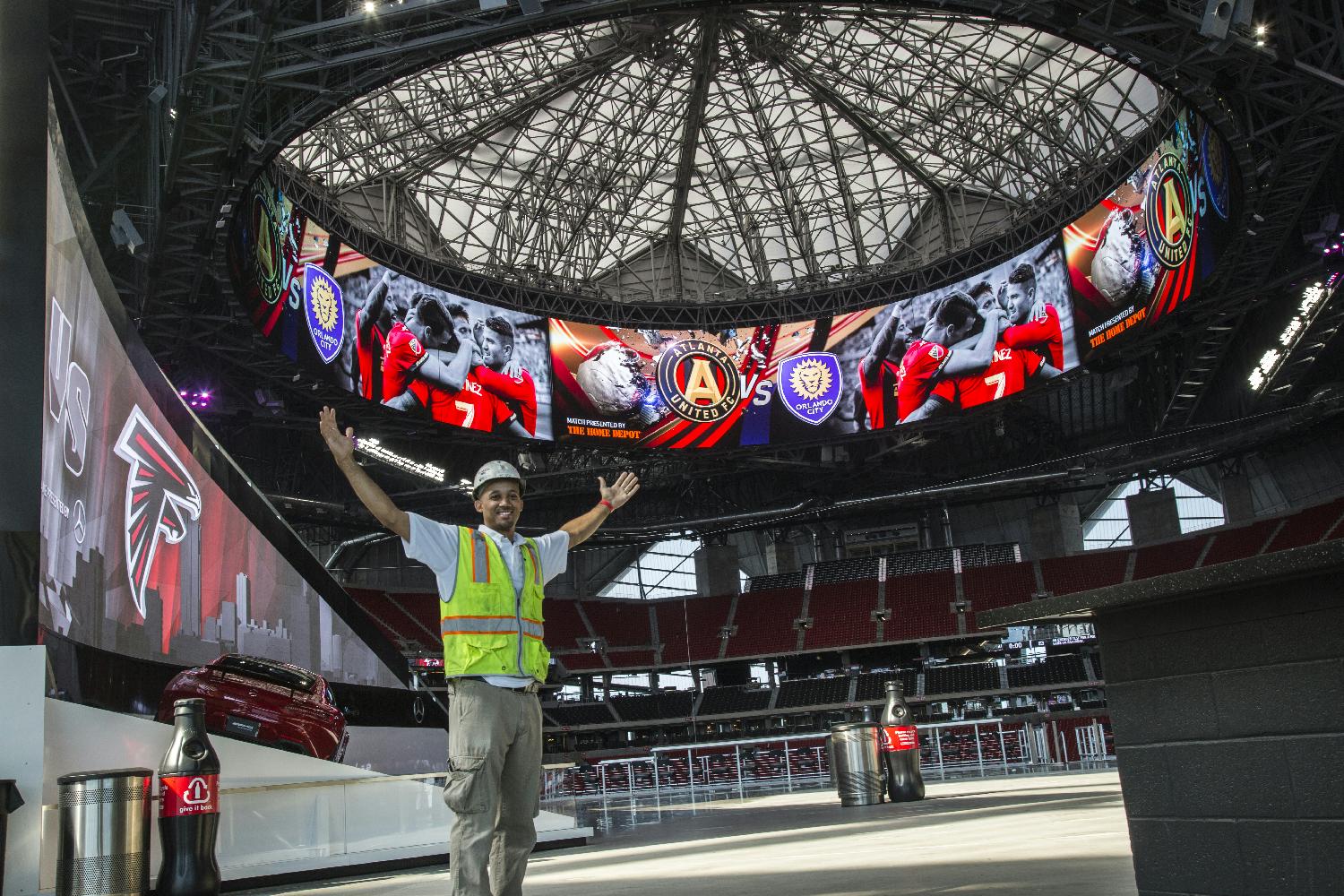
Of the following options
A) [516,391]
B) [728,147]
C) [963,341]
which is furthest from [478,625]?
[963,341]

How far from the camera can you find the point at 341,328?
31.0 metres

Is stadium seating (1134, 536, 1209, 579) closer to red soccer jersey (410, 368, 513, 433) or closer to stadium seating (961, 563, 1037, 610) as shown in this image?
stadium seating (961, 563, 1037, 610)

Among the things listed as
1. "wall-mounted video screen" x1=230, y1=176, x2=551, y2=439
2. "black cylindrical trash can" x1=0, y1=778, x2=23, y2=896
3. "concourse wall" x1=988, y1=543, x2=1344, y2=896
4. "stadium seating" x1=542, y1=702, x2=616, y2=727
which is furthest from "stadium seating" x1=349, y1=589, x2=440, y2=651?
"concourse wall" x1=988, y1=543, x2=1344, y2=896

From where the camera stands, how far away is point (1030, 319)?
34969 mm

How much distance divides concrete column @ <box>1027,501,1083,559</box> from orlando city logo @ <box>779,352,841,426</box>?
15905 millimetres

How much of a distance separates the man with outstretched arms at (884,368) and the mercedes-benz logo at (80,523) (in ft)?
101

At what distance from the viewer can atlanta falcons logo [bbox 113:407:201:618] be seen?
10.3 m

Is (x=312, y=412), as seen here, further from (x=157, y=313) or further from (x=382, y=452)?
(x=157, y=313)

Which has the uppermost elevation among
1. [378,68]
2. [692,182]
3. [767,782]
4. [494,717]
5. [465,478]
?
[692,182]

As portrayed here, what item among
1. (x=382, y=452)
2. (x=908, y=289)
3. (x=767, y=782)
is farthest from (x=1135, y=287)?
(x=382, y=452)

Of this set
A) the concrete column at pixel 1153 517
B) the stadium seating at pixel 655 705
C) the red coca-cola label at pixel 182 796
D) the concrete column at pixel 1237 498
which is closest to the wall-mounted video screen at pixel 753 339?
the stadium seating at pixel 655 705

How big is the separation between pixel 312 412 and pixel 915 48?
21035mm

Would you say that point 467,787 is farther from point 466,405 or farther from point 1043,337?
point 1043,337

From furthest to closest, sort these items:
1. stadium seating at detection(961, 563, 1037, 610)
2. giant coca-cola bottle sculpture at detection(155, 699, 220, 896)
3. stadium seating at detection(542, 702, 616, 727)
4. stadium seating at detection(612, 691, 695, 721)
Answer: stadium seating at detection(612, 691, 695, 721)
stadium seating at detection(542, 702, 616, 727)
stadium seating at detection(961, 563, 1037, 610)
giant coca-cola bottle sculpture at detection(155, 699, 220, 896)
